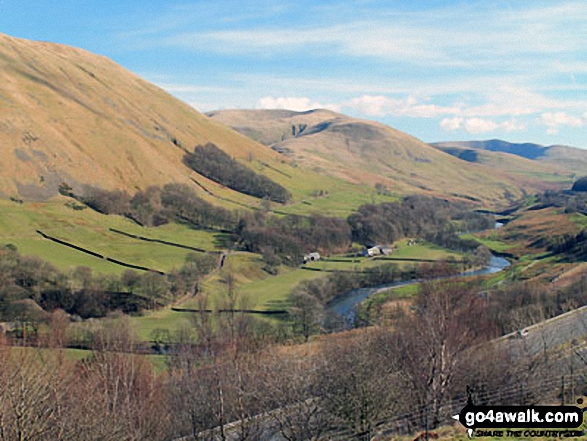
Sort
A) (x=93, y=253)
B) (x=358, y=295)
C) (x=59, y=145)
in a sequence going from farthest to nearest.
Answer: (x=59, y=145), (x=93, y=253), (x=358, y=295)

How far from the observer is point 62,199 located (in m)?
138

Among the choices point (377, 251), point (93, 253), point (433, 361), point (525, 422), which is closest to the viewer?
point (525, 422)

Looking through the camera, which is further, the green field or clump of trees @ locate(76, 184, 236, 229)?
clump of trees @ locate(76, 184, 236, 229)

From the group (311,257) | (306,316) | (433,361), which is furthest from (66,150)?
(433,361)

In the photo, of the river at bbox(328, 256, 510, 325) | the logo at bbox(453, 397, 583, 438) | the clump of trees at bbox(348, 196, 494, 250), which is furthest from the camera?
the clump of trees at bbox(348, 196, 494, 250)

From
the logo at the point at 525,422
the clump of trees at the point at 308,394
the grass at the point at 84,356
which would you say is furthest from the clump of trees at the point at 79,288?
the logo at the point at 525,422

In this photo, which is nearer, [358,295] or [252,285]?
[358,295]

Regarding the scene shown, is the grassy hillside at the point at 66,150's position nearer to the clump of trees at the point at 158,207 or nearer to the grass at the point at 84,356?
the clump of trees at the point at 158,207

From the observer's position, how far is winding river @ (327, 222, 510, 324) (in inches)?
3408

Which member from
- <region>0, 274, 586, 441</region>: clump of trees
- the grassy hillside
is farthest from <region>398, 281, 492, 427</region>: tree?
the grassy hillside

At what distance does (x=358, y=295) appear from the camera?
99500mm

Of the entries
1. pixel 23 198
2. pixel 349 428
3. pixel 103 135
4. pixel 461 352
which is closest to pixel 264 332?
pixel 461 352

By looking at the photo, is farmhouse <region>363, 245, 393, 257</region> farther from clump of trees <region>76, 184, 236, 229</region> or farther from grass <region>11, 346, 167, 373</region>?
grass <region>11, 346, 167, 373</region>

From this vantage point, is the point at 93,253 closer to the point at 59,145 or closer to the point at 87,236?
the point at 87,236
